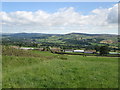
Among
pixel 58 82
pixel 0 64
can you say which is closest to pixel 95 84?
pixel 58 82

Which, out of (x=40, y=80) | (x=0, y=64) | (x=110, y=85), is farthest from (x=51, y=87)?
(x=0, y=64)

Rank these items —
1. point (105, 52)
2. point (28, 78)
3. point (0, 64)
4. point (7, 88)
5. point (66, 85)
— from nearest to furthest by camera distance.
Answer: point (7, 88), point (66, 85), point (28, 78), point (0, 64), point (105, 52)

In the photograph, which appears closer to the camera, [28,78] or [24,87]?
Result: [24,87]

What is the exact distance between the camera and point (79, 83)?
282 inches

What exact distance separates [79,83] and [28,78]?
128 inches

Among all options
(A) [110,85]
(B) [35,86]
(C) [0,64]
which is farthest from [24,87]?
(C) [0,64]

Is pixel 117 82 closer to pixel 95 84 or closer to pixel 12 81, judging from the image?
pixel 95 84

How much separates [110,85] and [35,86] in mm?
4164

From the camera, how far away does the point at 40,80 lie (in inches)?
304

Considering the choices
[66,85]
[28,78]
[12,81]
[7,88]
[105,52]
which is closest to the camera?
[7,88]

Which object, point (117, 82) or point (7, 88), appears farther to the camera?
point (117, 82)

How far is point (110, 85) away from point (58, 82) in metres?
2.94

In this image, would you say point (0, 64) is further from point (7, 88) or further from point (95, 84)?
point (95, 84)

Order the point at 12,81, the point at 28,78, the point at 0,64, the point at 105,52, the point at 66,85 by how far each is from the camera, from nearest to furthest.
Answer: the point at 66,85
the point at 12,81
the point at 28,78
the point at 0,64
the point at 105,52
